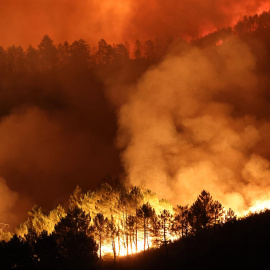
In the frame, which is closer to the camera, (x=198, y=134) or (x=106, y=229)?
(x=106, y=229)

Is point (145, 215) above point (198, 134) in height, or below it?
below

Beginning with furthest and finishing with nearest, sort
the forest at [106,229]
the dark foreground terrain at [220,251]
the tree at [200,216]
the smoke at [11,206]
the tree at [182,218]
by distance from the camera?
the smoke at [11,206], the tree at [182,218], the tree at [200,216], the forest at [106,229], the dark foreground terrain at [220,251]

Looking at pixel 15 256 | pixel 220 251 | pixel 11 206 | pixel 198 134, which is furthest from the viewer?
pixel 11 206

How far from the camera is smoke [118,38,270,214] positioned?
68875 millimetres

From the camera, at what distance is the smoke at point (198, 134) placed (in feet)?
226

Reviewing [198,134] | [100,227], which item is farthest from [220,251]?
[198,134]

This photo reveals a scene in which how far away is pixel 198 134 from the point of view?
81.5 meters

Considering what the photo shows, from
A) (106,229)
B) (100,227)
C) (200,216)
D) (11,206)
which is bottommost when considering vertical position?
(200,216)

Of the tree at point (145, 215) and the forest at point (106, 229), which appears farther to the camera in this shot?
the tree at point (145, 215)

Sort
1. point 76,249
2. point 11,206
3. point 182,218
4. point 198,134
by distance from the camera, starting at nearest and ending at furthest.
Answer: point 76,249
point 182,218
point 198,134
point 11,206

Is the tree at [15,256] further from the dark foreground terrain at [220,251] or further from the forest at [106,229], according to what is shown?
the dark foreground terrain at [220,251]

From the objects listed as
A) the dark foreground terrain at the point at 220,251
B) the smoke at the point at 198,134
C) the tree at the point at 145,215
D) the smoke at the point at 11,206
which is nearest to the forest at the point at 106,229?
the tree at the point at 145,215

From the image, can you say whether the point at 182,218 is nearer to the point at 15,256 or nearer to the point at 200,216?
the point at 200,216

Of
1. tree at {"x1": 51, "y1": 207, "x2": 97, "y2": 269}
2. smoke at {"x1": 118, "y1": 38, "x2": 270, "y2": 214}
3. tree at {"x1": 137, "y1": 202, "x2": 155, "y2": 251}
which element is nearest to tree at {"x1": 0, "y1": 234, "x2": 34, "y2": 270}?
tree at {"x1": 51, "y1": 207, "x2": 97, "y2": 269}
